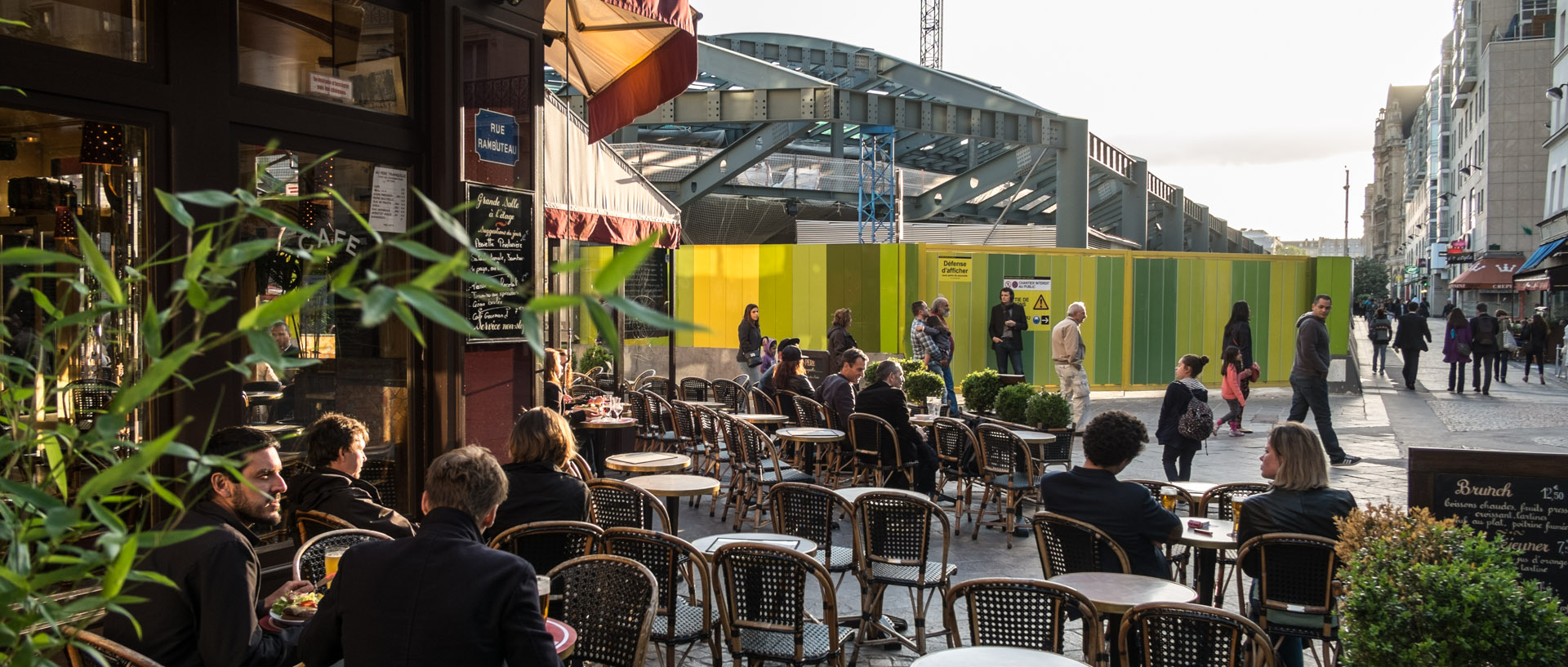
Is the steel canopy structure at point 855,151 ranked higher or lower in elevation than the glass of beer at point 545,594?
higher

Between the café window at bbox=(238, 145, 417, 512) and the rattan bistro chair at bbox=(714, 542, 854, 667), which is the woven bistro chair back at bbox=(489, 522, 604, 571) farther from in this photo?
the café window at bbox=(238, 145, 417, 512)

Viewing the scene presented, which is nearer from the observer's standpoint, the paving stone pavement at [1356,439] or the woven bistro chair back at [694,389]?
the paving stone pavement at [1356,439]

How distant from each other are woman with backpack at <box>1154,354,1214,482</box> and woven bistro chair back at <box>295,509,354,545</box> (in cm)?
610

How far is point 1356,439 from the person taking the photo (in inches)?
510

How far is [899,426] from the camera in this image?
326 inches

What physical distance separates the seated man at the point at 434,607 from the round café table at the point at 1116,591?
78.9 inches

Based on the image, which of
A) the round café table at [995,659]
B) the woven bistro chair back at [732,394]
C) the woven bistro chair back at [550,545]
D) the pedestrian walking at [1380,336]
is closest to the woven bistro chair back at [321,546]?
the woven bistro chair back at [550,545]

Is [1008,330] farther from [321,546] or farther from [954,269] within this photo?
[321,546]

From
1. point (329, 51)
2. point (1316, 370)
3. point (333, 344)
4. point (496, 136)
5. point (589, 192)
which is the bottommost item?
point (1316, 370)

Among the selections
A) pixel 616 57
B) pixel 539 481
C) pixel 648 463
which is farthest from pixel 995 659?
pixel 616 57

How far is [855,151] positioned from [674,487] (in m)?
36.6

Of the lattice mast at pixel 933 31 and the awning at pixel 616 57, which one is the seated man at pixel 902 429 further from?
the lattice mast at pixel 933 31

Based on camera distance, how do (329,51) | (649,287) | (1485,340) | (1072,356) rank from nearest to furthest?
(329,51) → (1072,356) → (649,287) → (1485,340)

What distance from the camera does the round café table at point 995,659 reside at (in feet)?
10.8
